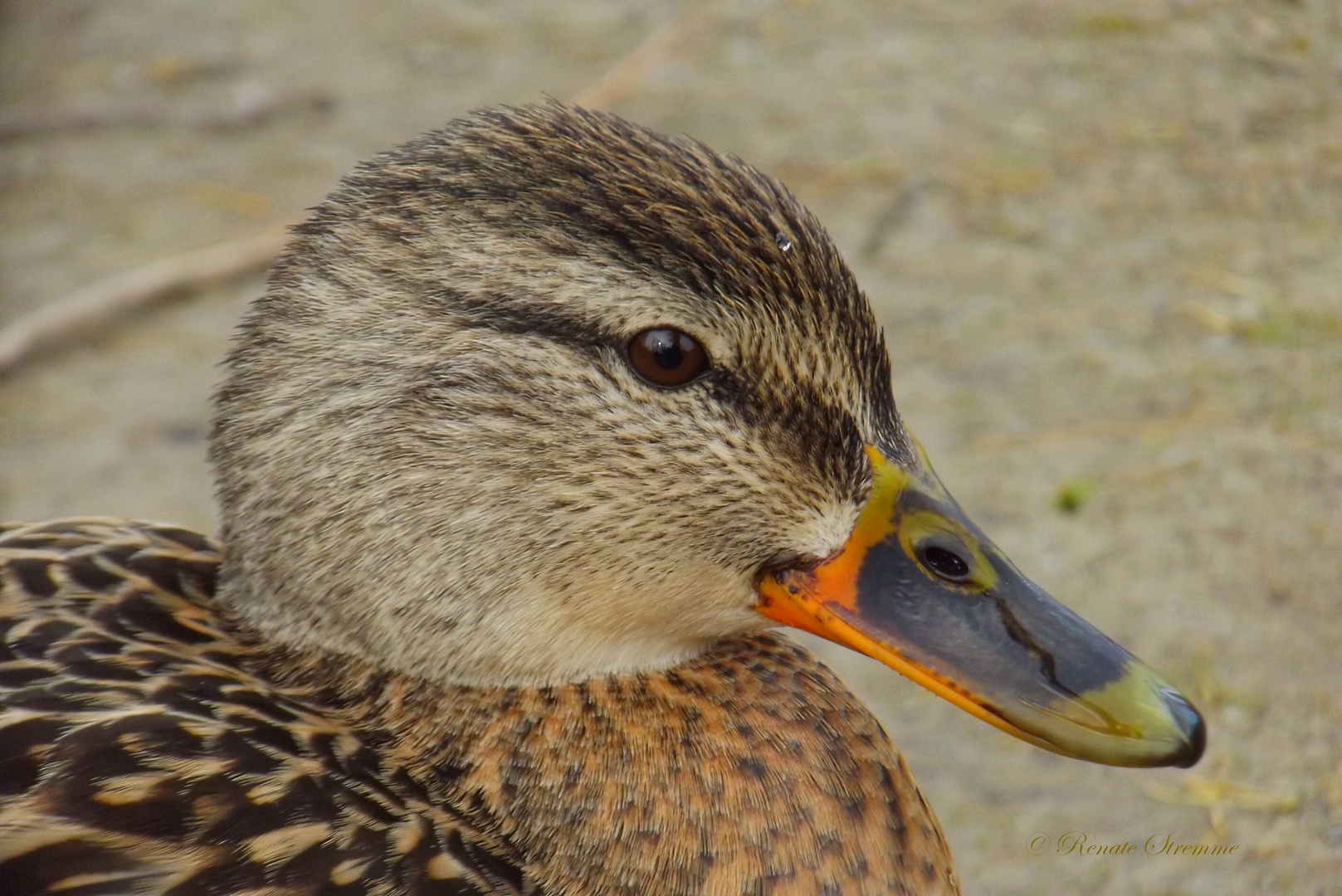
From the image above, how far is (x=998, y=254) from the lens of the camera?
4.83 metres

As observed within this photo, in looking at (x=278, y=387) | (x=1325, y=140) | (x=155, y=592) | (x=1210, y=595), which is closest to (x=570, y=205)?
(x=278, y=387)

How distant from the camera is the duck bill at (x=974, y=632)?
1.98 metres

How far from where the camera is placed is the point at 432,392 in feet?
6.76

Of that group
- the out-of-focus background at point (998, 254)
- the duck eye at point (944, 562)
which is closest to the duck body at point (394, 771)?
the duck eye at point (944, 562)

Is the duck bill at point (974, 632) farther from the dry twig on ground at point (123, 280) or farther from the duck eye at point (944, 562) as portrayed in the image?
the dry twig on ground at point (123, 280)

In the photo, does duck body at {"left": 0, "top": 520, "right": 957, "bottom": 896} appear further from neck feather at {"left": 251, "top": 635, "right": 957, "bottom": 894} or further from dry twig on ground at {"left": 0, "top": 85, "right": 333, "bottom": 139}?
dry twig on ground at {"left": 0, "top": 85, "right": 333, "bottom": 139}

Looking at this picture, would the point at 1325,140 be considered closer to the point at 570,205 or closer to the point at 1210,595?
the point at 1210,595

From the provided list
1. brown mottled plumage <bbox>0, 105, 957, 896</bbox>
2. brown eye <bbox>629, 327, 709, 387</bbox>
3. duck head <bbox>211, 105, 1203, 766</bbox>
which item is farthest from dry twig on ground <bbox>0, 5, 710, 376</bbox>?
brown eye <bbox>629, 327, 709, 387</bbox>

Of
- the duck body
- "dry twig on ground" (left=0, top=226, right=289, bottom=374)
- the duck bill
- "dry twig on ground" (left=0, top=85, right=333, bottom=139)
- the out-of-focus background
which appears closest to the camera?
the duck body

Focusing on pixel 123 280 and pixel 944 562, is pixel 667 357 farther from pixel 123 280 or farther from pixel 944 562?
pixel 123 280

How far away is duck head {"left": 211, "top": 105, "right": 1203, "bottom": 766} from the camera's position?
2.02 metres

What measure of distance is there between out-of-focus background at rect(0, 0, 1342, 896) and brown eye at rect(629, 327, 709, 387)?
141 centimetres

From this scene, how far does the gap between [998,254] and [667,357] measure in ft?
9.89

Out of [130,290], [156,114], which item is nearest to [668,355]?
[130,290]
